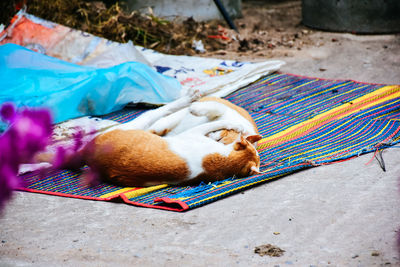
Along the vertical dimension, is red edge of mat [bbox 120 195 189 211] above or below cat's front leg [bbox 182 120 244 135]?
below

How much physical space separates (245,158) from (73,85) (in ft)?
6.29

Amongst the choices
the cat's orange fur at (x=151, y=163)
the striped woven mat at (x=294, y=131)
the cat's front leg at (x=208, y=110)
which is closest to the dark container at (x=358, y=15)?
the striped woven mat at (x=294, y=131)

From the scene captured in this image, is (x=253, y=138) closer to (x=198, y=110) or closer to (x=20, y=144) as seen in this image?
(x=198, y=110)

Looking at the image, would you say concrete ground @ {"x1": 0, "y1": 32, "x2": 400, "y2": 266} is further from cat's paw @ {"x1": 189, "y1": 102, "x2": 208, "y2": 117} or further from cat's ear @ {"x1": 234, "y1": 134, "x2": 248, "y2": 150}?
cat's paw @ {"x1": 189, "y1": 102, "x2": 208, "y2": 117}

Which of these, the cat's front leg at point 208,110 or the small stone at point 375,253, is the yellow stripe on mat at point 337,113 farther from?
the small stone at point 375,253

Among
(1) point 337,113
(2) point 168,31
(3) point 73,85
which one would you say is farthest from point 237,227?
(2) point 168,31

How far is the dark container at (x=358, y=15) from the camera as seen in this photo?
6.49 metres

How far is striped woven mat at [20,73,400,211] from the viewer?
2.76 metres

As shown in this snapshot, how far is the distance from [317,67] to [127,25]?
263 centimetres

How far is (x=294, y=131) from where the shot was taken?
12.4 feet

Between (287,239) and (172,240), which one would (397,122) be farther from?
(172,240)

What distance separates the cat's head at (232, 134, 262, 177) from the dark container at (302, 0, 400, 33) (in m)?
4.36

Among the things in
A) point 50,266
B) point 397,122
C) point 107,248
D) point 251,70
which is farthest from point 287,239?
point 251,70

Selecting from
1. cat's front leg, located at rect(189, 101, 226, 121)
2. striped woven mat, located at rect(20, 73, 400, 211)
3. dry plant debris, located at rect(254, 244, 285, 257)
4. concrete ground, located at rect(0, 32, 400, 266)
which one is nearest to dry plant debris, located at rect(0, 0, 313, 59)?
striped woven mat, located at rect(20, 73, 400, 211)
